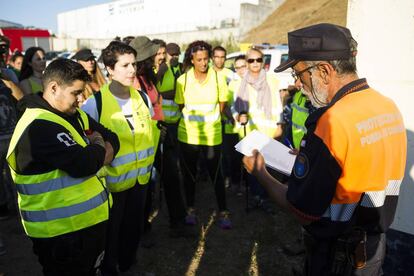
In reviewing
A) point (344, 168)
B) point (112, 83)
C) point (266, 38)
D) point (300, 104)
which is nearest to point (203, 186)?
point (300, 104)

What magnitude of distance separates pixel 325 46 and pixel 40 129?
1.51 m

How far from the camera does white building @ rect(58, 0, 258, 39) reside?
36656mm

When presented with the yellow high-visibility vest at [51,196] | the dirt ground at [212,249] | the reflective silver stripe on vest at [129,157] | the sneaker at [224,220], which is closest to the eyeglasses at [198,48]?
the reflective silver stripe on vest at [129,157]

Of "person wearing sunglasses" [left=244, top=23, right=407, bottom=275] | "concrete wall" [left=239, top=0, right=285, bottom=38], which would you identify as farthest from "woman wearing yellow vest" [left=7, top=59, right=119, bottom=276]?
"concrete wall" [left=239, top=0, right=285, bottom=38]

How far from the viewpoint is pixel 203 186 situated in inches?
205

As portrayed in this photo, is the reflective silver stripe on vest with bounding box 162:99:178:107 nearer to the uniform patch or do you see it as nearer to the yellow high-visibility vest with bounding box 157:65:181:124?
the yellow high-visibility vest with bounding box 157:65:181:124

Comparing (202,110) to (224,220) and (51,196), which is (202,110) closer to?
(224,220)

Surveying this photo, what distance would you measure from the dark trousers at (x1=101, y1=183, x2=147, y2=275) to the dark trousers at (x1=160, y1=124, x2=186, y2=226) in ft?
2.18

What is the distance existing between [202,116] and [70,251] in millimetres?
2216

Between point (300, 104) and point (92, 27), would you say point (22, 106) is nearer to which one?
point (300, 104)

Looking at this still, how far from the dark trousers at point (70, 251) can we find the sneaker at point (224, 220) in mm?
2022

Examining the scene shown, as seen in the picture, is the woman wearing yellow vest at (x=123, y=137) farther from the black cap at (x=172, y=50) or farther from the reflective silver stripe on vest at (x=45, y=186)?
the black cap at (x=172, y=50)

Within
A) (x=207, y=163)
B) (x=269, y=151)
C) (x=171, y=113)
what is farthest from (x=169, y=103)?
(x=269, y=151)

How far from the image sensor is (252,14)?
1206 inches
